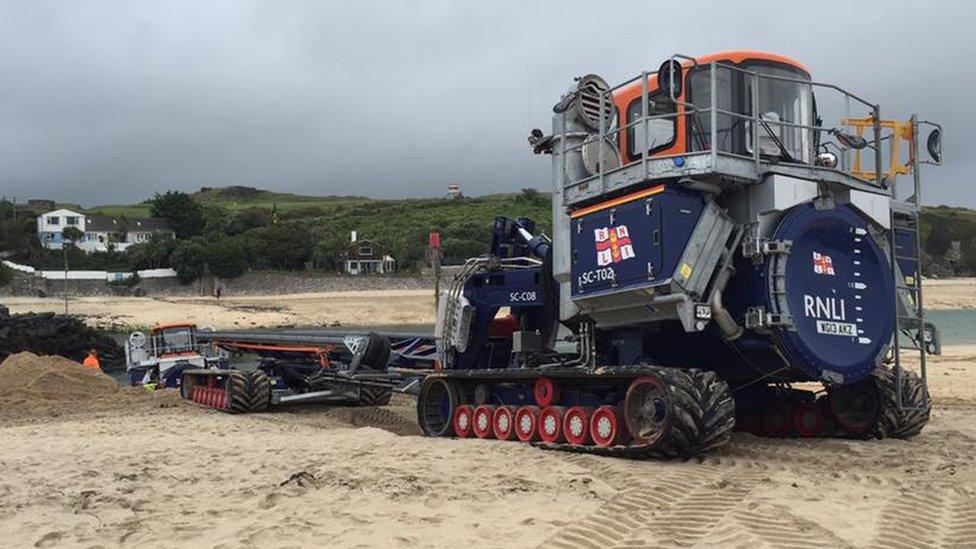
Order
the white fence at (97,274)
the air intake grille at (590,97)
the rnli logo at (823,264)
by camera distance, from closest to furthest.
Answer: the rnli logo at (823,264) → the air intake grille at (590,97) → the white fence at (97,274)

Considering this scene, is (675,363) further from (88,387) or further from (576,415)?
(88,387)

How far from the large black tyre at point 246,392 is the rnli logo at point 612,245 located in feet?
29.3

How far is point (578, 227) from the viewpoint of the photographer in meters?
11.1

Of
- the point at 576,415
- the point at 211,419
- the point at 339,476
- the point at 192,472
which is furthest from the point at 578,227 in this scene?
the point at 211,419

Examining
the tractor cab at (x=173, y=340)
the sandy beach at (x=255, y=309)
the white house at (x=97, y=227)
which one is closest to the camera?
the tractor cab at (x=173, y=340)

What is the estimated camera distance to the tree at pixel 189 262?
272 ft

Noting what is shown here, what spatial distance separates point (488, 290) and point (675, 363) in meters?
2.91

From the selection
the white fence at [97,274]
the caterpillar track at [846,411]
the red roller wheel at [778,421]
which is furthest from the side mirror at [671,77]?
the white fence at [97,274]

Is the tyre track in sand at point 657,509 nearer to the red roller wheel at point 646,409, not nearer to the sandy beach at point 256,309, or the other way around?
the red roller wheel at point 646,409

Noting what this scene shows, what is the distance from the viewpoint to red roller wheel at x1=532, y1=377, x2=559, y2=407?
1099 cm

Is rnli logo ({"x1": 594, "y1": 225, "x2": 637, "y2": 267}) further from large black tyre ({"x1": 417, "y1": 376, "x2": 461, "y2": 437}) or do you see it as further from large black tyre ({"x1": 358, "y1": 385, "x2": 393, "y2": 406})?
large black tyre ({"x1": 358, "y1": 385, "x2": 393, "y2": 406})

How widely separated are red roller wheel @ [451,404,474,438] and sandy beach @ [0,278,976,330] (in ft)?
161

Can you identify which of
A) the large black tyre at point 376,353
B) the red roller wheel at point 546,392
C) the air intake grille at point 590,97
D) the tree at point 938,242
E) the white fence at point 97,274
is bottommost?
the red roller wheel at point 546,392

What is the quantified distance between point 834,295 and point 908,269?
1.74 m
